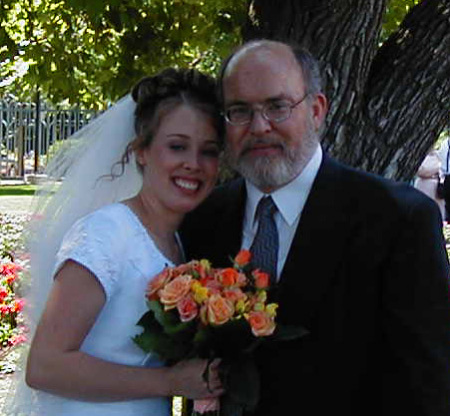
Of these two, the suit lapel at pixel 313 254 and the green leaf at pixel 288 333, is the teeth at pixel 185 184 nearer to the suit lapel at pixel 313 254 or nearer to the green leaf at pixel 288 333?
the suit lapel at pixel 313 254

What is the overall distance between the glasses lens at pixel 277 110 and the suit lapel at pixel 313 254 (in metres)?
0.26

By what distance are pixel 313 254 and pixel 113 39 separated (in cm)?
408

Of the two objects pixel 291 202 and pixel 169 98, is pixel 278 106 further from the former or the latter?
pixel 169 98

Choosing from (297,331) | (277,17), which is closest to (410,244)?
(297,331)

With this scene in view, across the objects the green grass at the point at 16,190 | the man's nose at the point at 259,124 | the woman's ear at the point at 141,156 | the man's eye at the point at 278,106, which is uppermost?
the man's eye at the point at 278,106

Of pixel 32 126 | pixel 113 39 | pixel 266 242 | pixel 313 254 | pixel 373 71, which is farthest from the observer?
pixel 32 126

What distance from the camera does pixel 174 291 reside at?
2607 millimetres

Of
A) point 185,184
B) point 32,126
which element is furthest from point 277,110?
point 32,126

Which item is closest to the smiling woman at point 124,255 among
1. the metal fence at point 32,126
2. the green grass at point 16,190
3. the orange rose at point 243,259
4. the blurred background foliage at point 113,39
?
the orange rose at point 243,259

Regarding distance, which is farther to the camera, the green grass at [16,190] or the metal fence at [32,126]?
the metal fence at [32,126]

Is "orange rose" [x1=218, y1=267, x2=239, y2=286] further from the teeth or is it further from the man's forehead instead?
the man's forehead

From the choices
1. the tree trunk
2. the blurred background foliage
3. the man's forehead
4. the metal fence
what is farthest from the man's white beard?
the metal fence

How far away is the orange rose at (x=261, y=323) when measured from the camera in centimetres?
251

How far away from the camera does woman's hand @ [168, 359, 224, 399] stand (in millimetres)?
2664
